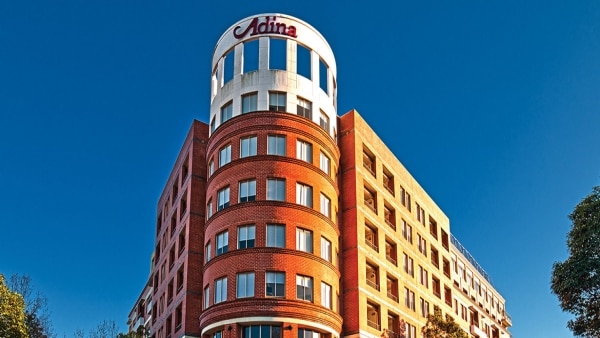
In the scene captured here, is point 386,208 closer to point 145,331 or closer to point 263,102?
point 263,102

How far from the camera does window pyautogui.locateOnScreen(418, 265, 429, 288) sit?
70.8m

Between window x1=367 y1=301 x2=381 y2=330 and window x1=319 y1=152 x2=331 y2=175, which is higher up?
window x1=319 y1=152 x2=331 y2=175

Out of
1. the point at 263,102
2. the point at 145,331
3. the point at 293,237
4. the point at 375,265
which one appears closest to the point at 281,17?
the point at 263,102

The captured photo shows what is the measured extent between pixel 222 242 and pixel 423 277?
2717cm

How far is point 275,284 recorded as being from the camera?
48906mm

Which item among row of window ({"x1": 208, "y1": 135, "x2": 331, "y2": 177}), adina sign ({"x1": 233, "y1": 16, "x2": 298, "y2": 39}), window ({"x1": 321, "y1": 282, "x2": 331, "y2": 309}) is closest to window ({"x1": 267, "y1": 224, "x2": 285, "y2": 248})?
window ({"x1": 321, "y1": 282, "x2": 331, "y2": 309})

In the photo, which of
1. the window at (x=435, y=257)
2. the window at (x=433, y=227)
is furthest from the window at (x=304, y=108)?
the window at (x=435, y=257)

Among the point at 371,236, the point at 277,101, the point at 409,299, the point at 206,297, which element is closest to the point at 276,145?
the point at 277,101

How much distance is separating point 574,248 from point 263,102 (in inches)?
940

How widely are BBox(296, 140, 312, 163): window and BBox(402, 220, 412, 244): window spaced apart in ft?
59.9

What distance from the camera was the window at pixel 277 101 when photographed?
54.2m

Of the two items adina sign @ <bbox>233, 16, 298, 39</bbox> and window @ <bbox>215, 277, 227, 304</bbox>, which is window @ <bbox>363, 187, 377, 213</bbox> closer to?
adina sign @ <bbox>233, 16, 298, 39</bbox>

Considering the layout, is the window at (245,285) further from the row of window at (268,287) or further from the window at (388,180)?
the window at (388,180)

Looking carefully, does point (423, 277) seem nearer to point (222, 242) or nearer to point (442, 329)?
point (442, 329)
